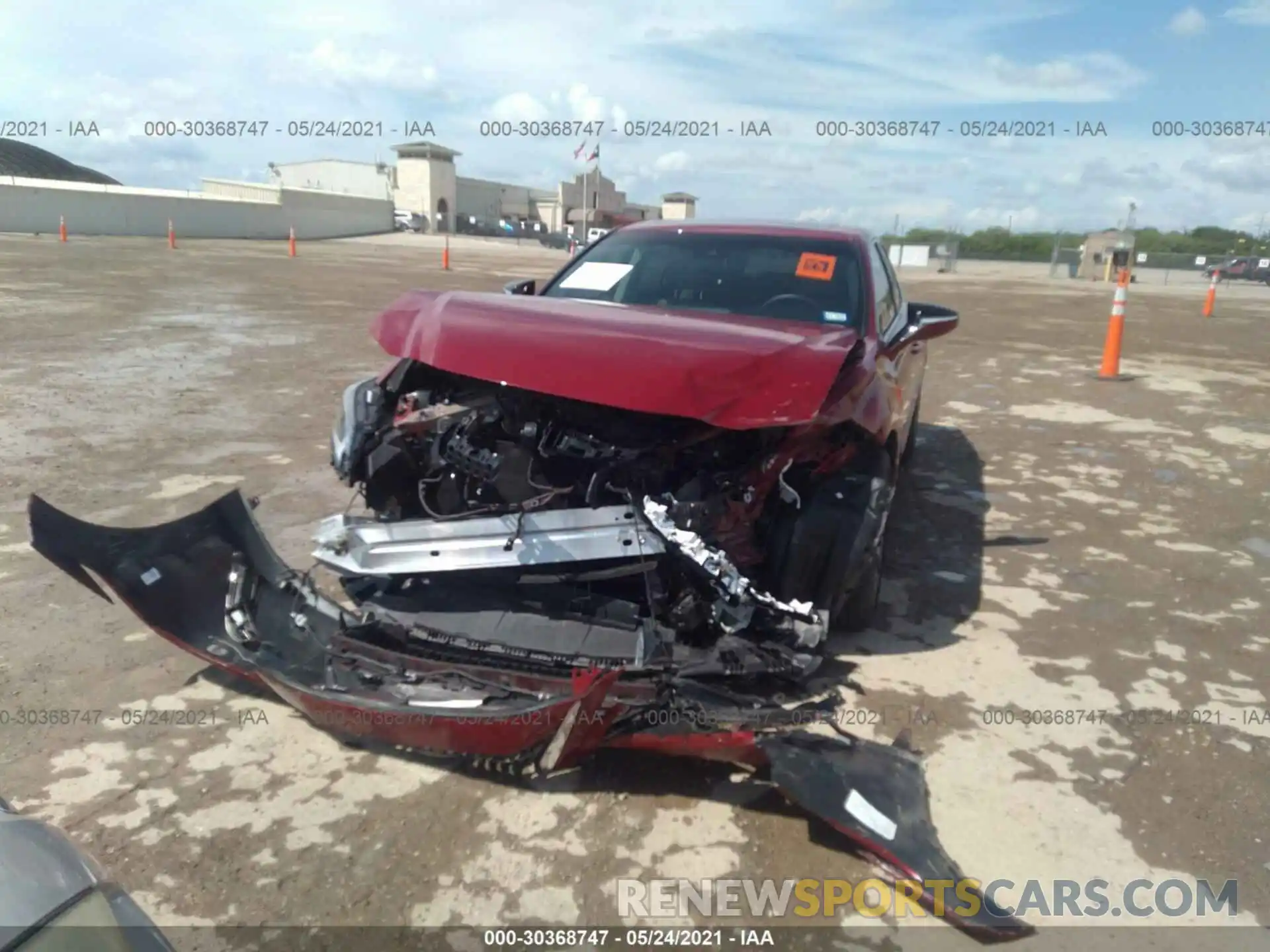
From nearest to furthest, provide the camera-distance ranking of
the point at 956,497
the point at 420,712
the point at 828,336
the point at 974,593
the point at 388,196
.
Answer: the point at 420,712 → the point at 828,336 → the point at 974,593 → the point at 956,497 → the point at 388,196

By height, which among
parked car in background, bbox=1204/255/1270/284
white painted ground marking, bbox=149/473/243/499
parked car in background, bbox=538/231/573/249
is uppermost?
parked car in background, bbox=538/231/573/249

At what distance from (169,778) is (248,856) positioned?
48cm

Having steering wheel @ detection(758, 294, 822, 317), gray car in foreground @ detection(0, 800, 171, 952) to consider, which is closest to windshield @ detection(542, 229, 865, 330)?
steering wheel @ detection(758, 294, 822, 317)

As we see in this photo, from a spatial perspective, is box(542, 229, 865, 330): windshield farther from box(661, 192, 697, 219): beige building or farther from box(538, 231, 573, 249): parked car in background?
box(661, 192, 697, 219): beige building

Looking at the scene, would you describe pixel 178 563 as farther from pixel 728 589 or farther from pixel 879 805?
pixel 879 805

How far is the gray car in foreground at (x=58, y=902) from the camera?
1214 millimetres

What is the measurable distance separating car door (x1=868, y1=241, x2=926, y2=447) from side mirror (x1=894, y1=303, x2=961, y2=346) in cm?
4

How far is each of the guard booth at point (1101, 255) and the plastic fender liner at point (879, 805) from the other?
1444 inches

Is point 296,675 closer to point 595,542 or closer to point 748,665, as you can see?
point 595,542

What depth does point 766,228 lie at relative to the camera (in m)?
4.55

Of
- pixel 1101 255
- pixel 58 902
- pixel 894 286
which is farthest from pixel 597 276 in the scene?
pixel 1101 255

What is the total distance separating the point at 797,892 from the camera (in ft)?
7.63

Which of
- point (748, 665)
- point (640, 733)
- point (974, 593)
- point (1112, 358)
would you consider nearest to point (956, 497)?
point (974, 593)

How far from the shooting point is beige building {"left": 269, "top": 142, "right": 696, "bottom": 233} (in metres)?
60.9
